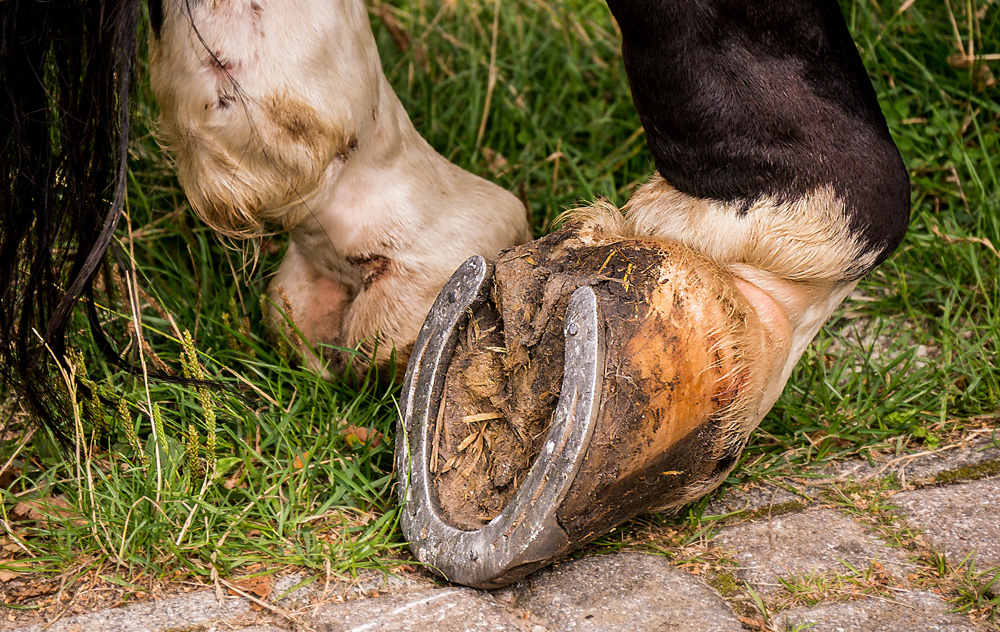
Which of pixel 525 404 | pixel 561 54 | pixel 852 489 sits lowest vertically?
pixel 852 489

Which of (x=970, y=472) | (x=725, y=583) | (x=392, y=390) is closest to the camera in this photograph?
(x=725, y=583)

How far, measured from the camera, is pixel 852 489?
1.78 m

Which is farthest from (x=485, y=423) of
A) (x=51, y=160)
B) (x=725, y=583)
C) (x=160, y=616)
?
(x=51, y=160)

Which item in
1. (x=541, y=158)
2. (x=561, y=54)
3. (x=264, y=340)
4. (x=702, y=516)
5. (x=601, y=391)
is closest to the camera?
(x=601, y=391)

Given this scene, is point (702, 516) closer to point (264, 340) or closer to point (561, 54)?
point (264, 340)

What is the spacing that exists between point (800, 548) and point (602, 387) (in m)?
0.50

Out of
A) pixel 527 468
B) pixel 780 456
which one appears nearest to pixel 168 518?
pixel 527 468

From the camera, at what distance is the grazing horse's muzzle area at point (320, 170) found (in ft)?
5.19

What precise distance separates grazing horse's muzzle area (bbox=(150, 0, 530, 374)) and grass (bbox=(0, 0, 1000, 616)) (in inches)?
6.0

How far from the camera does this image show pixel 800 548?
1606 millimetres

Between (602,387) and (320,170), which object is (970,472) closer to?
(602,387)

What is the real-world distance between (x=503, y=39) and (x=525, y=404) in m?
A: 2.05

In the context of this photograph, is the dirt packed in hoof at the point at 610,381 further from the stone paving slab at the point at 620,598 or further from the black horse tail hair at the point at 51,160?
the black horse tail hair at the point at 51,160

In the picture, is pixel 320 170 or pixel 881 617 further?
pixel 320 170
